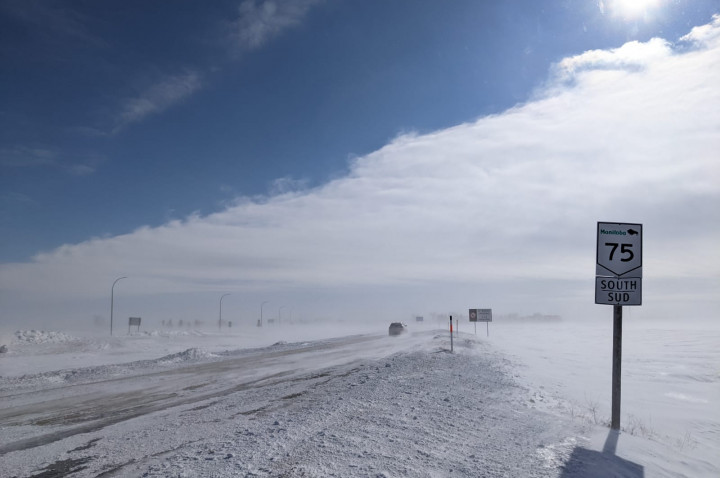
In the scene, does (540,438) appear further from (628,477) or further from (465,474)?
(465,474)

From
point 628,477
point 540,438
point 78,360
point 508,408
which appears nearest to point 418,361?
point 508,408

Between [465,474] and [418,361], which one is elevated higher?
[465,474]

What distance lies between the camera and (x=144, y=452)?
7125 millimetres

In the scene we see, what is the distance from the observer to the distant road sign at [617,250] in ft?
27.0

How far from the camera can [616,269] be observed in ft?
27.0

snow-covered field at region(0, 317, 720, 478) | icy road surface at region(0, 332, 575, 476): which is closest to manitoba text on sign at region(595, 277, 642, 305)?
snow-covered field at region(0, 317, 720, 478)

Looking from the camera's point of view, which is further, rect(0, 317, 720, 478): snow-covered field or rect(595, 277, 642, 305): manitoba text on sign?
rect(595, 277, 642, 305): manitoba text on sign

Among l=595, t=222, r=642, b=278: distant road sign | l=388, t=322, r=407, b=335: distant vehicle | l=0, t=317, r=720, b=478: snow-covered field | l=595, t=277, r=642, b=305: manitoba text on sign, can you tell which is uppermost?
l=595, t=222, r=642, b=278: distant road sign

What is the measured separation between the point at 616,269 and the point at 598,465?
3.29m

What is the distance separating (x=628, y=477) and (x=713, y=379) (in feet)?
53.8

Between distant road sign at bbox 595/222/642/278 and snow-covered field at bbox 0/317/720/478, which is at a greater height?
distant road sign at bbox 595/222/642/278

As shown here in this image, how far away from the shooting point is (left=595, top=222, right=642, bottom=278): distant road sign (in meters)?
8.22

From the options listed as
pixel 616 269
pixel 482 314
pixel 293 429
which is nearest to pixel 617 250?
pixel 616 269

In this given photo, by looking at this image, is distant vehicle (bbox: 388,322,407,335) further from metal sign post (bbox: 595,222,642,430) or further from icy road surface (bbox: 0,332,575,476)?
metal sign post (bbox: 595,222,642,430)
